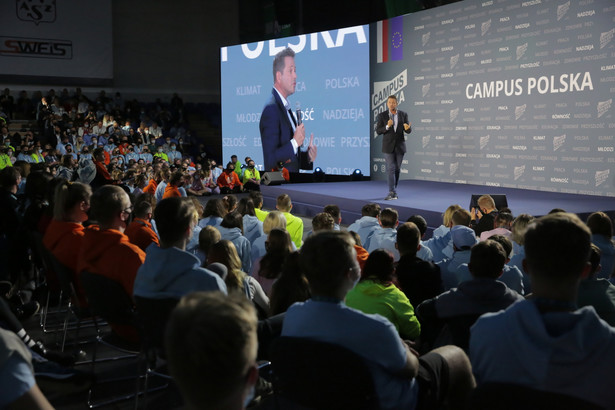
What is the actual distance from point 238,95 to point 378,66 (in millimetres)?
4016

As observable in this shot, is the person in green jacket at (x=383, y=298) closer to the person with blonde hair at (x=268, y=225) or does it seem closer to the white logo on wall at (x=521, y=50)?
the person with blonde hair at (x=268, y=225)

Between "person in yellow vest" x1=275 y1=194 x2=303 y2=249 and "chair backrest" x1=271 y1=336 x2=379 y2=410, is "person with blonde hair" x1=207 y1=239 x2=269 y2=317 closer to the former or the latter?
"chair backrest" x1=271 y1=336 x2=379 y2=410

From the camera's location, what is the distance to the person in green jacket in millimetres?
3018

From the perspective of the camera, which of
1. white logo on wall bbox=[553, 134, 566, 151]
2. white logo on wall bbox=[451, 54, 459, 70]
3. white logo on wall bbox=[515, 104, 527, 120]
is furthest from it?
white logo on wall bbox=[451, 54, 459, 70]

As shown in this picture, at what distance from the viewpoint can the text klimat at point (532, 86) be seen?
31.2ft

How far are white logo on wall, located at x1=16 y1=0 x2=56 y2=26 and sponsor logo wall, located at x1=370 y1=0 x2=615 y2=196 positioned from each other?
1057 cm

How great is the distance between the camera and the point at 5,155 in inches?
512

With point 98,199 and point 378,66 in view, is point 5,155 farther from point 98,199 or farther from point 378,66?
point 98,199

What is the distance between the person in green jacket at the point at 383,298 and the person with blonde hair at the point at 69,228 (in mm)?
1797

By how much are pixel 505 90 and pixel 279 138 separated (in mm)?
5619

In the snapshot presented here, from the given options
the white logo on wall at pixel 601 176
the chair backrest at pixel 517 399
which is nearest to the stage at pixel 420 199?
the white logo on wall at pixel 601 176

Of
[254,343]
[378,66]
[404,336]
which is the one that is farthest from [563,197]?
[254,343]

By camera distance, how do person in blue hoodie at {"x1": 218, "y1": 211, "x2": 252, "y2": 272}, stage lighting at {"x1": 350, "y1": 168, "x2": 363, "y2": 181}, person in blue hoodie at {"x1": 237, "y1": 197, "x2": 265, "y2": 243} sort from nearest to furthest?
1. person in blue hoodie at {"x1": 218, "y1": 211, "x2": 252, "y2": 272}
2. person in blue hoodie at {"x1": 237, "y1": 197, "x2": 265, "y2": 243}
3. stage lighting at {"x1": 350, "y1": 168, "x2": 363, "y2": 181}

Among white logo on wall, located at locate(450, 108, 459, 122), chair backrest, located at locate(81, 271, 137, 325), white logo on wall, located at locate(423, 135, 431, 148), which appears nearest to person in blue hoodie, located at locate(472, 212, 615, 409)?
chair backrest, located at locate(81, 271, 137, 325)
